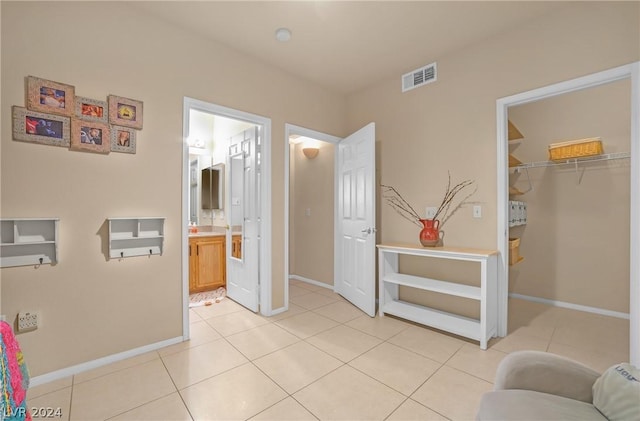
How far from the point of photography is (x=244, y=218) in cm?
328

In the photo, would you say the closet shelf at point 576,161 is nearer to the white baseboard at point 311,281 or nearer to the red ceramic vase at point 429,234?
the red ceramic vase at point 429,234

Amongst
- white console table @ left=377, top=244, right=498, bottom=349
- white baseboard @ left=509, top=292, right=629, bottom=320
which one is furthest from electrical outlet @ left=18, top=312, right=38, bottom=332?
white baseboard @ left=509, top=292, right=629, bottom=320

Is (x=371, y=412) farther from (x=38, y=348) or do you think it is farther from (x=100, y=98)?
(x=100, y=98)

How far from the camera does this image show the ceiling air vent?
115 inches

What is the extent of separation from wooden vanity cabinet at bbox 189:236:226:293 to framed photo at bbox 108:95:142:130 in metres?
2.02

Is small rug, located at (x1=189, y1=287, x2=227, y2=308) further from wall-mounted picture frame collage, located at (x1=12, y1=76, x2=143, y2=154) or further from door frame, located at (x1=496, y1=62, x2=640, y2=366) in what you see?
door frame, located at (x1=496, y1=62, x2=640, y2=366)

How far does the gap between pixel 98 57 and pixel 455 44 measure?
10.1ft

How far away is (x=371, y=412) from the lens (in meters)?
1.54

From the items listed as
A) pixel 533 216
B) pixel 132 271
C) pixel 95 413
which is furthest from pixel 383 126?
pixel 95 413

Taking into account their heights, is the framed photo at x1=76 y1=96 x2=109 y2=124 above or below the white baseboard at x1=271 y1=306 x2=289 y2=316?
above

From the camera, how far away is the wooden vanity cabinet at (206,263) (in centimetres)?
383

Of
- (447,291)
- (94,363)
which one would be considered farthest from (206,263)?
(447,291)

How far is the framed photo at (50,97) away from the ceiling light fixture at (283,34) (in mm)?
1648

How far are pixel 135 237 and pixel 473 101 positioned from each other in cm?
326
